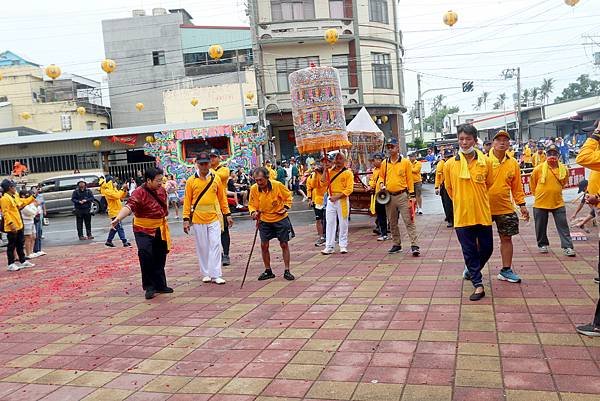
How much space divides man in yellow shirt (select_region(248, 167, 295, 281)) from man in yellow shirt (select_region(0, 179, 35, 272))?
5220 mm

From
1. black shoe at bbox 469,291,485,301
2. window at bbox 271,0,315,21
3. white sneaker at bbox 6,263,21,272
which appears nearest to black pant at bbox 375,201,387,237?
black shoe at bbox 469,291,485,301

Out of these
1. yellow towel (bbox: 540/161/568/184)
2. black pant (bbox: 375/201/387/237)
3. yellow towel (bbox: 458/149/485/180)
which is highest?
yellow towel (bbox: 458/149/485/180)

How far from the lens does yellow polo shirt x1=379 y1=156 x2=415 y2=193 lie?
848 cm

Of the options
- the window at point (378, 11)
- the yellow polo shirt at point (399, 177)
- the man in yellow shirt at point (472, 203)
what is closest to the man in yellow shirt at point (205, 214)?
the yellow polo shirt at point (399, 177)

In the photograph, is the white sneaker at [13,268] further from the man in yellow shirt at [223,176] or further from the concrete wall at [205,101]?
the concrete wall at [205,101]

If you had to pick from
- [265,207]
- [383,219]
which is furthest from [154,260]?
[383,219]

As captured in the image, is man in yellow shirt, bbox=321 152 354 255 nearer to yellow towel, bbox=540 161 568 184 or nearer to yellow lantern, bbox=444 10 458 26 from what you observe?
yellow towel, bbox=540 161 568 184

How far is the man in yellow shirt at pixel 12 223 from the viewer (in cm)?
1012

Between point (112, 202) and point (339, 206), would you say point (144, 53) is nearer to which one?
point (112, 202)

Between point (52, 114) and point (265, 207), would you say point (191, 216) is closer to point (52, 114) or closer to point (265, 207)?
point (265, 207)

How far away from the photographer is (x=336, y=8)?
2884cm

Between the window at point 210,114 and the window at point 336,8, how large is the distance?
33.1 ft

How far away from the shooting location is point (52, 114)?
1495 inches

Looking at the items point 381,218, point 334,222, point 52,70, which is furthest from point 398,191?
point 52,70
